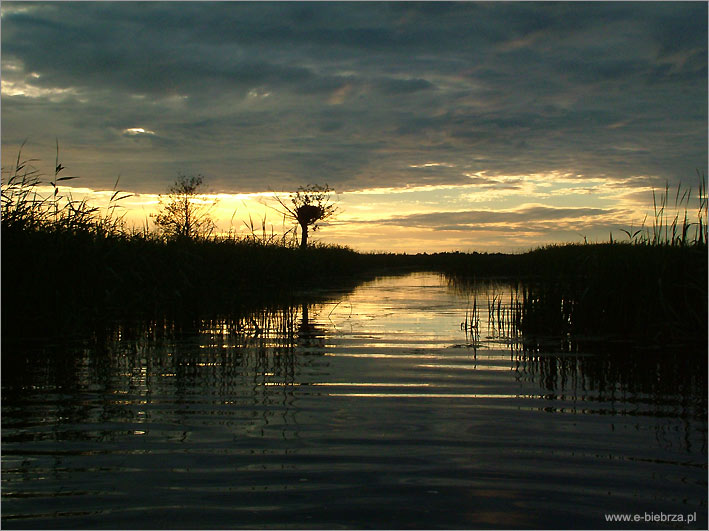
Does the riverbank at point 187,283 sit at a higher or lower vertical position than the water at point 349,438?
higher

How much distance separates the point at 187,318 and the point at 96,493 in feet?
20.6

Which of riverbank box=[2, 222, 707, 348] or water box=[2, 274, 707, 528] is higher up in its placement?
riverbank box=[2, 222, 707, 348]

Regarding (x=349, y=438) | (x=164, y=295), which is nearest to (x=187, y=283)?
(x=164, y=295)

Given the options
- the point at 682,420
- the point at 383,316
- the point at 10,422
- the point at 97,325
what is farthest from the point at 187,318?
the point at 682,420

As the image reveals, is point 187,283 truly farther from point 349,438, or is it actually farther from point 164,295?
point 349,438

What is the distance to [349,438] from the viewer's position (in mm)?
3400

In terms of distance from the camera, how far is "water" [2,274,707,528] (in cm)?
257

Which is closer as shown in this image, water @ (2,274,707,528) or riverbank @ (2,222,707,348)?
water @ (2,274,707,528)

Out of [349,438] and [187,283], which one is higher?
[187,283]

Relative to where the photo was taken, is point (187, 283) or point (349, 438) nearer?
point (349, 438)

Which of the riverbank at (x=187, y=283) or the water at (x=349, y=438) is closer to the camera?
the water at (x=349, y=438)

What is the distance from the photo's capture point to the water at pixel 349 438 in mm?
2566

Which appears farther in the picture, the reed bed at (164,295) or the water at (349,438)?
the reed bed at (164,295)

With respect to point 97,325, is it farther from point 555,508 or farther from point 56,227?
point 555,508
